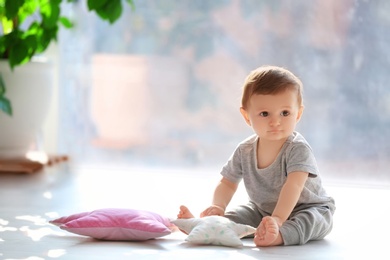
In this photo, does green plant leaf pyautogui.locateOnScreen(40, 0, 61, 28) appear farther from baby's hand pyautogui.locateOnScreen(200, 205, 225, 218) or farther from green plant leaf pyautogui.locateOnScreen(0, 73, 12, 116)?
baby's hand pyautogui.locateOnScreen(200, 205, 225, 218)

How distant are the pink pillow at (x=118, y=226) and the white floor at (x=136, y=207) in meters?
0.02

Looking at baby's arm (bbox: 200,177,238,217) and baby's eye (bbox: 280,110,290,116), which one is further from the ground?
baby's eye (bbox: 280,110,290,116)

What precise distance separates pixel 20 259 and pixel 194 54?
1.86m

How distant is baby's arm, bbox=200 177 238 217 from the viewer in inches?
76.9

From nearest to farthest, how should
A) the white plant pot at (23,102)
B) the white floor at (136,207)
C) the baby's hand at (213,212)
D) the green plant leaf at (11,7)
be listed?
1. the white floor at (136,207)
2. the baby's hand at (213,212)
3. the green plant leaf at (11,7)
4. the white plant pot at (23,102)

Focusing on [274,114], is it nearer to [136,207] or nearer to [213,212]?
[213,212]

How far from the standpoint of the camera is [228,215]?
1.96m

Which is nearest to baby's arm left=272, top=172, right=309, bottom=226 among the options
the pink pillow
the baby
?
the baby

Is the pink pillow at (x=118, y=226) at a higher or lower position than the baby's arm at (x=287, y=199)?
lower

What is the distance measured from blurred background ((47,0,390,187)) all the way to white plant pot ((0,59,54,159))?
1.16 feet

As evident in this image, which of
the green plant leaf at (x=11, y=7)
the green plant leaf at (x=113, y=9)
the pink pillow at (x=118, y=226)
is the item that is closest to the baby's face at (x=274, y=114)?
the pink pillow at (x=118, y=226)

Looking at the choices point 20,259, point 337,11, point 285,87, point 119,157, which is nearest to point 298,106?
point 285,87

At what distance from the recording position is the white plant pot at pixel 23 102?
→ 3.01 m

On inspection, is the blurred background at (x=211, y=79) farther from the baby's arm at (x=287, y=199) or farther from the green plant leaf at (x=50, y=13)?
the baby's arm at (x=287, y=199)
